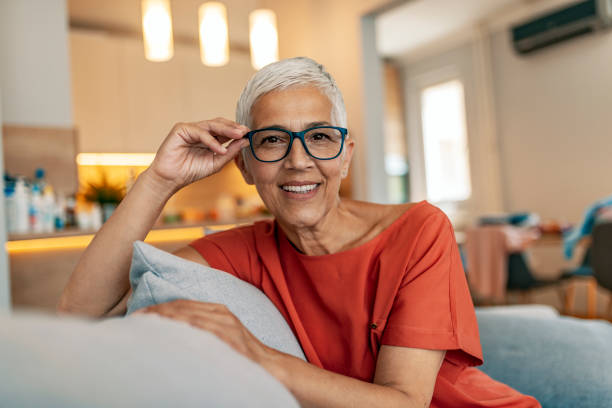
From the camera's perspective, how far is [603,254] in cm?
383

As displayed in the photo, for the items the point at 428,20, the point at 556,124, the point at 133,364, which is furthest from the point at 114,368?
the point at 428,20

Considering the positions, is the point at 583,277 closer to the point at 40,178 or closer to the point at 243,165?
the point at 243,165

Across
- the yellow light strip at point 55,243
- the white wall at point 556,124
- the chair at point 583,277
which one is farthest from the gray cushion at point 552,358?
the white wall at point 556,124

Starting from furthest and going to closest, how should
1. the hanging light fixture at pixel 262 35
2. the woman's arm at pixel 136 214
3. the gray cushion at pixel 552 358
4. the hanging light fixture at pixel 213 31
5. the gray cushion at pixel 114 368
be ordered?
the hanging light fixture at pixel 262 35, the hanging light fixture at pixel 213 31, the gray cushion at pixel 552 358, the woman's arm at pixel 136 214, the gray cushion at pixel 114 368

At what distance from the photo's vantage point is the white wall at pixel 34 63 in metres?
3.19

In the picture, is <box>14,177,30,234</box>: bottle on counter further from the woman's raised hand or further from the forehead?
the forehead

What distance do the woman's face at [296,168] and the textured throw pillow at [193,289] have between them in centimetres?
23

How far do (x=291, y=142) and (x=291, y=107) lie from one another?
0.07 meters

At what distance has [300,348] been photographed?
100 centimetres

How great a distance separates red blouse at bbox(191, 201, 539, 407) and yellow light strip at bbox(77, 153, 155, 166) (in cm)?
396

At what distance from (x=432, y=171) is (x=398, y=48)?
1.85m

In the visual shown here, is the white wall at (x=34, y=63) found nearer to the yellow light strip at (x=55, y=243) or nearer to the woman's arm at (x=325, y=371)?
the yellow light strip at (x=55, y=243)

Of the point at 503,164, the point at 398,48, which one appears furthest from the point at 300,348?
the point at 398,48

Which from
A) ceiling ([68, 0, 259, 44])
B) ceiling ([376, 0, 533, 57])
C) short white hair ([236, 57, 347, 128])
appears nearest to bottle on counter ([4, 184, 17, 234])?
short white hair ([236, 57, 347, 128])
